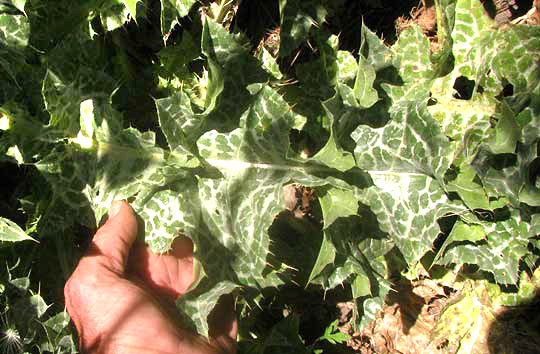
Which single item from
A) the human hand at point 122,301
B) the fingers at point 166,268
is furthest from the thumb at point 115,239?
the fingers at point 166,268

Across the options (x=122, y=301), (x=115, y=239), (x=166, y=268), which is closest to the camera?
(x=122, y=301)

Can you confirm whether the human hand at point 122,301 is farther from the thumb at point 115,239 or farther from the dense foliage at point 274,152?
the dense foliage at point 274,152

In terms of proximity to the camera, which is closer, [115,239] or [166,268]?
[115,239]

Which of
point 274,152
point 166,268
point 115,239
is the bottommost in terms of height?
point 166,268

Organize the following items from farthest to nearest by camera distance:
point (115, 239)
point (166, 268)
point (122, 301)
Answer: point (166, 268), point (115, 239), point (122, 301)

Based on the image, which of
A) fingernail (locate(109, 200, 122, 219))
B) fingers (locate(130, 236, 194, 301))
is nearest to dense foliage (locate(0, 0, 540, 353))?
fingernail (locate(109, 200, 122, 219))

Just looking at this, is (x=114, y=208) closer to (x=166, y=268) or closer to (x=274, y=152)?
(x=166, y=268)

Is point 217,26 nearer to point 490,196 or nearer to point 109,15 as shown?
point 109,15

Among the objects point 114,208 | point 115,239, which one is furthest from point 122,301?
point 114,208
